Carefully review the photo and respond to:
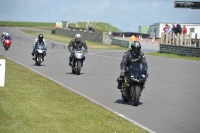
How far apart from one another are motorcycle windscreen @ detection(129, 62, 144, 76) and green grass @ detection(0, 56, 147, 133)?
130 cm

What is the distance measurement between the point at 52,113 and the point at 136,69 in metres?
3.21

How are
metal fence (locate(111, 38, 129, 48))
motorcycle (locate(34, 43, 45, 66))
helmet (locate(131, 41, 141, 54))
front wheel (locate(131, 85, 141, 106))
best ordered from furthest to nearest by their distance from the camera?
metal fence (locate(111, 38, 129, 48))
motorcycle (locate(34, 43, 45, 66))
helmet (locate(131, 41, 141, 54))
front wheel (locate(131, 85, 141, 106))

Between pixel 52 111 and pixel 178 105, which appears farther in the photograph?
pixel 178 105

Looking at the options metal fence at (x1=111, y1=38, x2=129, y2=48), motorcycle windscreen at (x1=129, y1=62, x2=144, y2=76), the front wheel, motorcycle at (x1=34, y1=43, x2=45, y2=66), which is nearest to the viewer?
the front wheel

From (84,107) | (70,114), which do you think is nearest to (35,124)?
(70,114)

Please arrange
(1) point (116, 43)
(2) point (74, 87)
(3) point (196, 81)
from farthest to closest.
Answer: (1) point (116, 43) < (3) point (196, 81) < (2) point (74, 87)

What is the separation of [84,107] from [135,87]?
1618mm

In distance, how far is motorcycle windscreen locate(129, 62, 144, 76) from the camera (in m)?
13.7

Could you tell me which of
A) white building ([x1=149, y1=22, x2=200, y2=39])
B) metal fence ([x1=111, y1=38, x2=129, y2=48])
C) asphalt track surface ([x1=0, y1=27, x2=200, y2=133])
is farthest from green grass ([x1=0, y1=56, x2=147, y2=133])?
white building ([x1=149, y1=22, x2=200, y2=39])

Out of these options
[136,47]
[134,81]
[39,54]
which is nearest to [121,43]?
[39,54]

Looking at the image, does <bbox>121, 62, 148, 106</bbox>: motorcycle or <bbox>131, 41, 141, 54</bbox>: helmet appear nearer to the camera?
<bbox>121, 62, 148, 106</bbox>: motorcycle

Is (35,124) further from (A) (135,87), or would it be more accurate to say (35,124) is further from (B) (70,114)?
(A) (135,87)

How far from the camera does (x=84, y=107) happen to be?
496 inches

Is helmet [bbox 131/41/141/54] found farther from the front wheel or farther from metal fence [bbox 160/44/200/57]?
metal fence [bbox 160/44/200/57]
